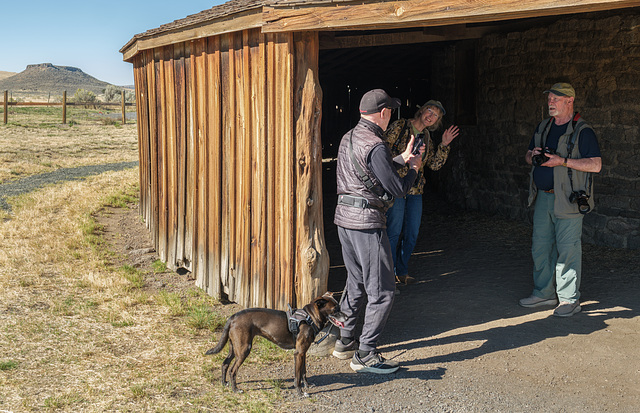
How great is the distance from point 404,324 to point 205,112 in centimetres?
295

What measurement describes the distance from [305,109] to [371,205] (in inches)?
48.1

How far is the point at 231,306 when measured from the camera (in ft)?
20.5

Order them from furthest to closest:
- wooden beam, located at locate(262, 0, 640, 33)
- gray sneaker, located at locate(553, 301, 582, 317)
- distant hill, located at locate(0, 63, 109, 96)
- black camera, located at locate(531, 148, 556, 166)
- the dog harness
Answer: distant hill, located at locate(0, 63, 109, 96) < gray sneaker, located at locate(553, 301, 582, 317) < black camera, located at locate(531, 148, 556, 166) < the dog harness < wooden beam, located at locate(262, 0, 640, 33)

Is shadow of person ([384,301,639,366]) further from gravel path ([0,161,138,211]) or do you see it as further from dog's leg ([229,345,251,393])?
gravel path ([0,161,138,211])

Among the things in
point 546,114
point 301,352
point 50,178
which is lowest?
point 301,352

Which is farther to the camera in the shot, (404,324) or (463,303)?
(463,303)

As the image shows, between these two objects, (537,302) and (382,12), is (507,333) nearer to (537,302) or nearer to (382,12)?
(537,302)

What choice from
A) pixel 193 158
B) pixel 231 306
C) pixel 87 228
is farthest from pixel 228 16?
pixel 87 228

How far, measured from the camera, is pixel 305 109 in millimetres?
5238

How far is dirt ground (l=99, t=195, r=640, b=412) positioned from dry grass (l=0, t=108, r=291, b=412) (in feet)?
1.06

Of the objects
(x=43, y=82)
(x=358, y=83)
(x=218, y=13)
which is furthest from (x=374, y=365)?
(x=43, y=82)

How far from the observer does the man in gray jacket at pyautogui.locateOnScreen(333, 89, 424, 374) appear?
14.3ft

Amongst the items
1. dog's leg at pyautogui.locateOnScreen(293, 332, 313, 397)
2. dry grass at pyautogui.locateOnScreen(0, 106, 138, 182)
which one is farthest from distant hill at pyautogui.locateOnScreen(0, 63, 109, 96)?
dog's leg at pyautogui.locateOnScreen(293, 332, 313, 397)

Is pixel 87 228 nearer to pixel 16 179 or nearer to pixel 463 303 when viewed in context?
pixel 463 303
